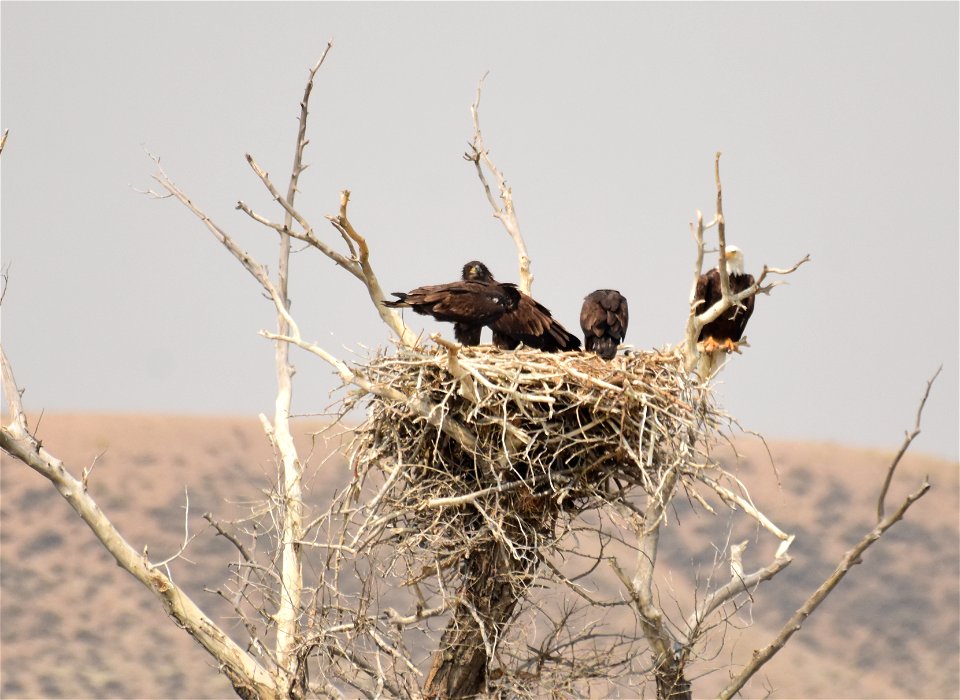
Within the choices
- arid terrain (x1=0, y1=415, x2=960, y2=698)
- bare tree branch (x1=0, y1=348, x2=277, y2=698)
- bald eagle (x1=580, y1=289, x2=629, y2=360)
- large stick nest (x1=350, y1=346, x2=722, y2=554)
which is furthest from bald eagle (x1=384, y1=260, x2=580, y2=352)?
arid terrain (x1=0, y1=415, x2=960, y2=698)

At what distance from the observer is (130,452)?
49.1m

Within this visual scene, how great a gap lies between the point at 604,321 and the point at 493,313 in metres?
0.96

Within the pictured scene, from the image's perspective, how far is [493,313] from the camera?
899 cm

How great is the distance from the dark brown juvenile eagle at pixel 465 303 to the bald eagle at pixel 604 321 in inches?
26.2

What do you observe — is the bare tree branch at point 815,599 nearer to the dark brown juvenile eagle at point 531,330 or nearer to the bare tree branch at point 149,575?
the dark brown juvenile eagle at point 531,330

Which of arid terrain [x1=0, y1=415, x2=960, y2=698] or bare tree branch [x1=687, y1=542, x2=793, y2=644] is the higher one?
bare tree branch [x1=687, y1=542, x2=793, y2=644]

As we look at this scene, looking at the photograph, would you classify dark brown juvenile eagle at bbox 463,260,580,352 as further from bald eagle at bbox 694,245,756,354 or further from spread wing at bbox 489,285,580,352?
bald eagle at bbox 694,245,756,354

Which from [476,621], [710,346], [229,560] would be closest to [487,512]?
[476,621]

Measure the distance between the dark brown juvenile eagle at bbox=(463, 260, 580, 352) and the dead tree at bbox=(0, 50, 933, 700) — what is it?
74 centimetres

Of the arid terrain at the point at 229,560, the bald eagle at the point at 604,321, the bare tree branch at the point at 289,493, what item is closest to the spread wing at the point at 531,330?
the bald eagle at the point at 604,321

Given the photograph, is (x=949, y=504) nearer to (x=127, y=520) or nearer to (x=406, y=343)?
(x=127, y=520)

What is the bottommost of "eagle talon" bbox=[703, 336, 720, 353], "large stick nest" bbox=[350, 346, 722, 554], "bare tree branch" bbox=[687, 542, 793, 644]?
"bare tree branch" bbox=[687, 542, 793, 644]

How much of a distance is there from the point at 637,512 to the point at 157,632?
108ft

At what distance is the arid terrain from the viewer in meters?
36.3
